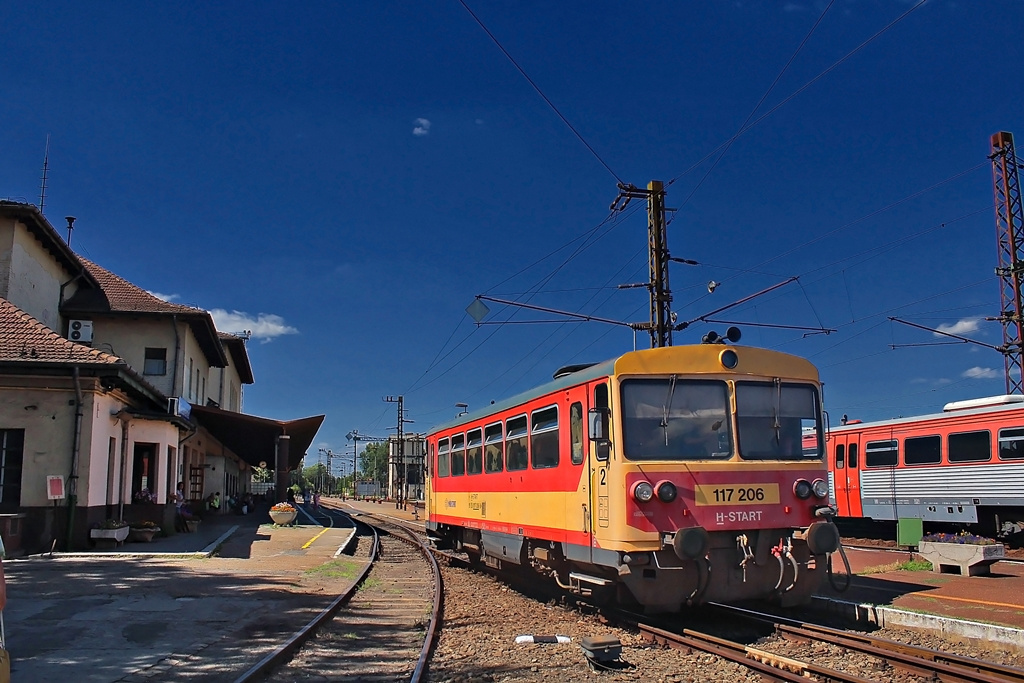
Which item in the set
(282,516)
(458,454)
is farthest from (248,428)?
(458,454)

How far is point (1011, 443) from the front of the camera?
15844 millimetres

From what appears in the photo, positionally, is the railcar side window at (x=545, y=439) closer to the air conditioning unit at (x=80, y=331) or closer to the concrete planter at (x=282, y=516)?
the concrete planter at (x=282, y=516)

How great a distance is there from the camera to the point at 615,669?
7.27m

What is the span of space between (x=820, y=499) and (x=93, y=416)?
13496mm

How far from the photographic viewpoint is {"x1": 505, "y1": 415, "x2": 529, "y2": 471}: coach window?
11.3m

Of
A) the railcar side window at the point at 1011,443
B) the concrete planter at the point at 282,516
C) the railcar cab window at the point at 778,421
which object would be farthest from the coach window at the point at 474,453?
the concrete planter at the point at 282,516

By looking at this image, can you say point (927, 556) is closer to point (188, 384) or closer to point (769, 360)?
point (769, 360)

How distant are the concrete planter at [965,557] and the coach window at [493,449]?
6806mm

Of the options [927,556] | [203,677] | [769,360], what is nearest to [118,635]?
[203,677]

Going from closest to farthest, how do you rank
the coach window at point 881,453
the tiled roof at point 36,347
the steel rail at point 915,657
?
1. the steel rail at point 915,657
2. the tiled roof at point 36,347
3. the coach window at point 881,453

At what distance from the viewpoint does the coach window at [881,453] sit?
19.0m

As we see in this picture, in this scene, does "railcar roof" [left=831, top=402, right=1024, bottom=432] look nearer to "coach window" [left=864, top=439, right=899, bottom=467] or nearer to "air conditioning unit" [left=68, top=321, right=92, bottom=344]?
"coach window" [left=864, top=439, right=899, bottom=467]

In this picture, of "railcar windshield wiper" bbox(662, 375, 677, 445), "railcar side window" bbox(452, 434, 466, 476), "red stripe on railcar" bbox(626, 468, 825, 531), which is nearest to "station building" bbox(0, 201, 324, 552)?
"railcar side window" bbox(452, 434, 466, 476)

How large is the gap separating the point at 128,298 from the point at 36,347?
41.8 ft
